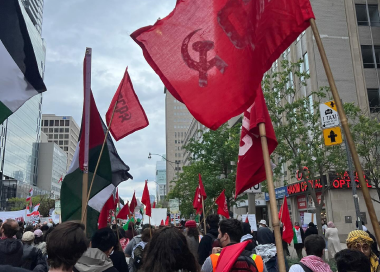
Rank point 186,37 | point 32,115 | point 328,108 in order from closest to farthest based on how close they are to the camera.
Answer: point 186,37 → point 328,108 → point 32,115

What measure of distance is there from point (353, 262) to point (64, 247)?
2613 millimetres

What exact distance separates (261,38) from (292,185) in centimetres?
2934

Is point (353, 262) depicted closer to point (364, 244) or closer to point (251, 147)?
point (364, 244)

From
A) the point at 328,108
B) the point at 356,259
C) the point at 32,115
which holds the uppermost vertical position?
the point at 32,115

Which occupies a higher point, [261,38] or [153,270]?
[261,38]

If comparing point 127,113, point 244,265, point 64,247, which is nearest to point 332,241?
point 127,113

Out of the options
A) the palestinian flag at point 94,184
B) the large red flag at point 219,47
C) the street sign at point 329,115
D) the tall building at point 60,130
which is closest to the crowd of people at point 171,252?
the palestinian flag at point 94,184

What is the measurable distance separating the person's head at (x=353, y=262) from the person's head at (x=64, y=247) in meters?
2.44

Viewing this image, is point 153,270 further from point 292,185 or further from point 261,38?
point 292,185

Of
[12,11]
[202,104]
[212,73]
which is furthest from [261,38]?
[12,11]

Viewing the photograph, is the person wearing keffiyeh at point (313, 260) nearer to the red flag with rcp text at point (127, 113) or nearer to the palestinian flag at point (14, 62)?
the palestinian flag at point (14, 62)

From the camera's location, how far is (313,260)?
13.6ft

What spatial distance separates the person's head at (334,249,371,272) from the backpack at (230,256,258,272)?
3.09ft

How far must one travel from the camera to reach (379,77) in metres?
29.0
